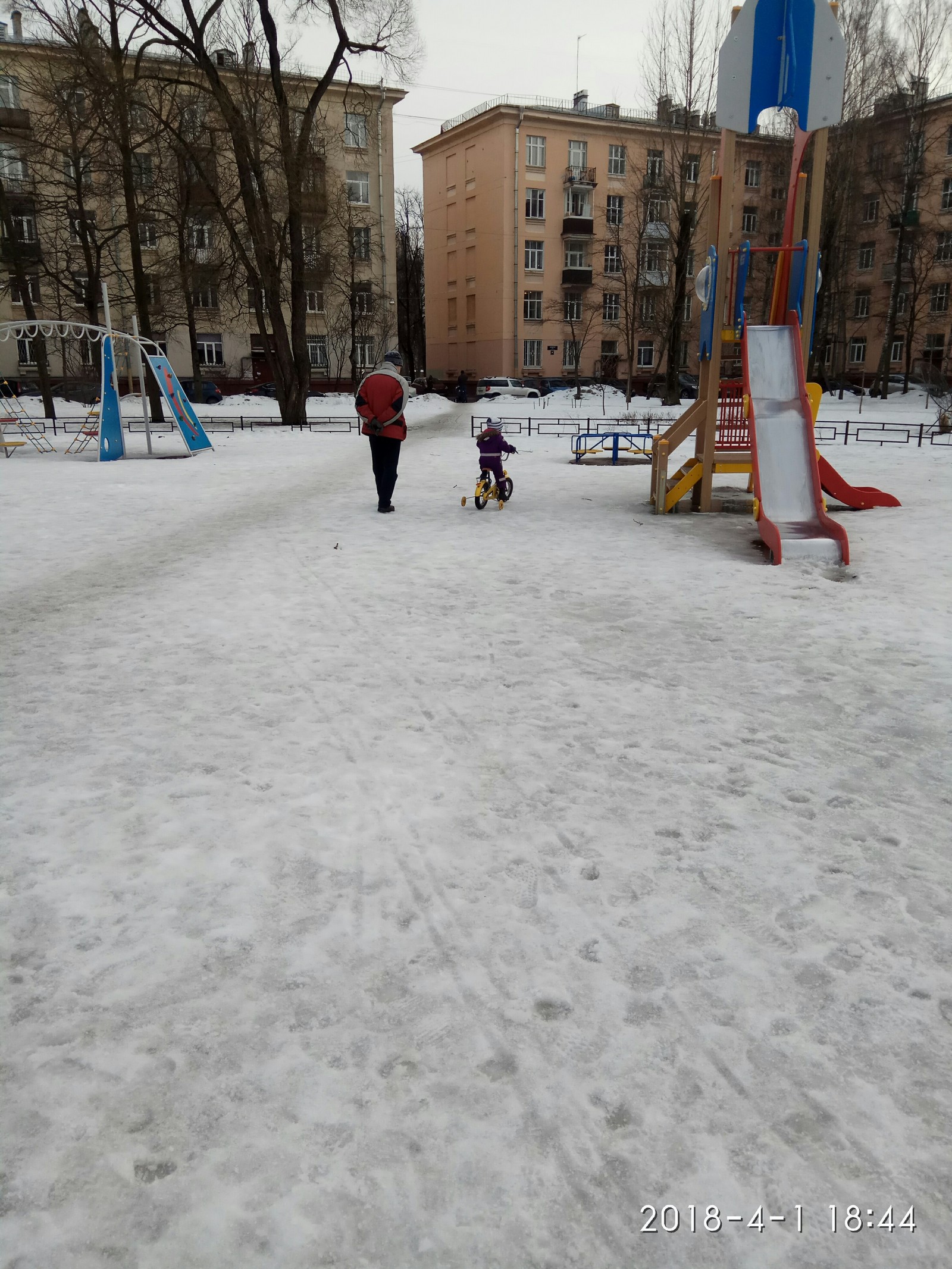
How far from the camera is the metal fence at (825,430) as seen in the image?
21281 mm

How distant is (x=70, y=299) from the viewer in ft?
134

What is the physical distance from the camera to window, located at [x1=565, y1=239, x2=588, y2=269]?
51.4 meters

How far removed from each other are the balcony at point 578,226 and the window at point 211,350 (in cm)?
2154

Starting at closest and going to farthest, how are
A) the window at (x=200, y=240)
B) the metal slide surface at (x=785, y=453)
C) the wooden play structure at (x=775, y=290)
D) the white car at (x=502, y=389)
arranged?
the metal slide surface at (x=785, y=453) → the wooden play structure at (x=775, y=290) → the window at (x=200, y=240) → the white car at (x=502, y=389)

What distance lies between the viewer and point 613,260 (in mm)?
51969

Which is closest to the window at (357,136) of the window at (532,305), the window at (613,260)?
the window at (532,305)

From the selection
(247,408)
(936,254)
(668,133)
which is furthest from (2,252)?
(936,254)

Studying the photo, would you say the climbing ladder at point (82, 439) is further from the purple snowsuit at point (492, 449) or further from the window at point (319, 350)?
the window at point (319, 350)

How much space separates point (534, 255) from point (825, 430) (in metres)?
31.6

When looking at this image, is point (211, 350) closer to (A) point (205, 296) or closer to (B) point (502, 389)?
(A) point (205, 296)

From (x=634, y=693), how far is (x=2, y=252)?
28.7 meters

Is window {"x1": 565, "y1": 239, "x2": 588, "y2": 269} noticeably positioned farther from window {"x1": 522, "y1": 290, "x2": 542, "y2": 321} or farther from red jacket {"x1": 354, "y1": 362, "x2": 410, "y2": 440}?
red jacket {"x1": 354, "y1": 362, "x2": 410, "y2": 440}

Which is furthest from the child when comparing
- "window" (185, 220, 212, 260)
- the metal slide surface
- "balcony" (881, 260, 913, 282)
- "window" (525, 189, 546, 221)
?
"window" (525, 189, 546, 221)

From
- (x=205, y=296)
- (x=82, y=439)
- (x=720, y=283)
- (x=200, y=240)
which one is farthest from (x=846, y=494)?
(x=205, y=296)
